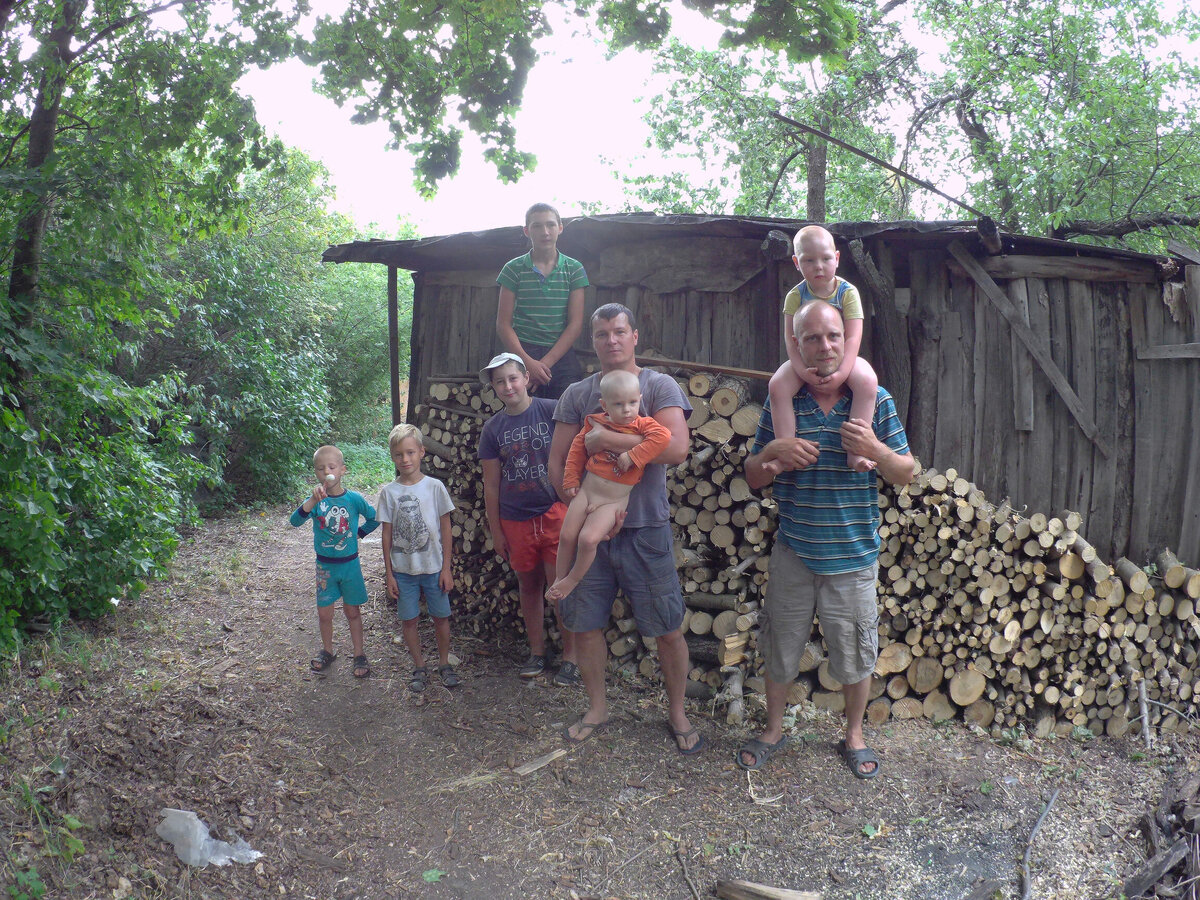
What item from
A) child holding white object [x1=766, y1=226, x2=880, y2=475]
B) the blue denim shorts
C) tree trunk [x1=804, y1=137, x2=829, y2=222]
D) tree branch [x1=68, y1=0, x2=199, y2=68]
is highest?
tree trunk [x1=804, y1=137, x2=829, y2=222]

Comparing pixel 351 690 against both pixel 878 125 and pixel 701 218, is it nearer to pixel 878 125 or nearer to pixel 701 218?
pixel 701 218

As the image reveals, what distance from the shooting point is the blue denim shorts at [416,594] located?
441 centimetres

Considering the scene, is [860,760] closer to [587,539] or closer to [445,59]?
[587,539]

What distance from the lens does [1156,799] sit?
3670 millimetres

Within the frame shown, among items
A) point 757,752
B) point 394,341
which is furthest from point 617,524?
point 394,341

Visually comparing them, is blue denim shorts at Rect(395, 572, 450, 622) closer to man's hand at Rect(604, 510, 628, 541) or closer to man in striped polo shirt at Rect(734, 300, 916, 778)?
man's hand at Rect(604, 510, 628, 541)

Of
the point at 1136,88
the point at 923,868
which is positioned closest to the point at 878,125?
the point at 1136,88

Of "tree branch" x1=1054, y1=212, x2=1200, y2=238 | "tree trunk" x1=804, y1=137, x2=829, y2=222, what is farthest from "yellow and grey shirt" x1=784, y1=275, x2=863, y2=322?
"tree trunk" x1=804, y1=137, x2=829, y2=222

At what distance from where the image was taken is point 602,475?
342 cm

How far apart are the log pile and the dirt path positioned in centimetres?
22

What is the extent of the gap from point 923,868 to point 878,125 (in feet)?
44.6

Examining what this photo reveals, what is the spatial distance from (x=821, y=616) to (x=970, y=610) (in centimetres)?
130

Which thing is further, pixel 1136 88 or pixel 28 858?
pixel 1136 88

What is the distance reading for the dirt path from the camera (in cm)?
294
